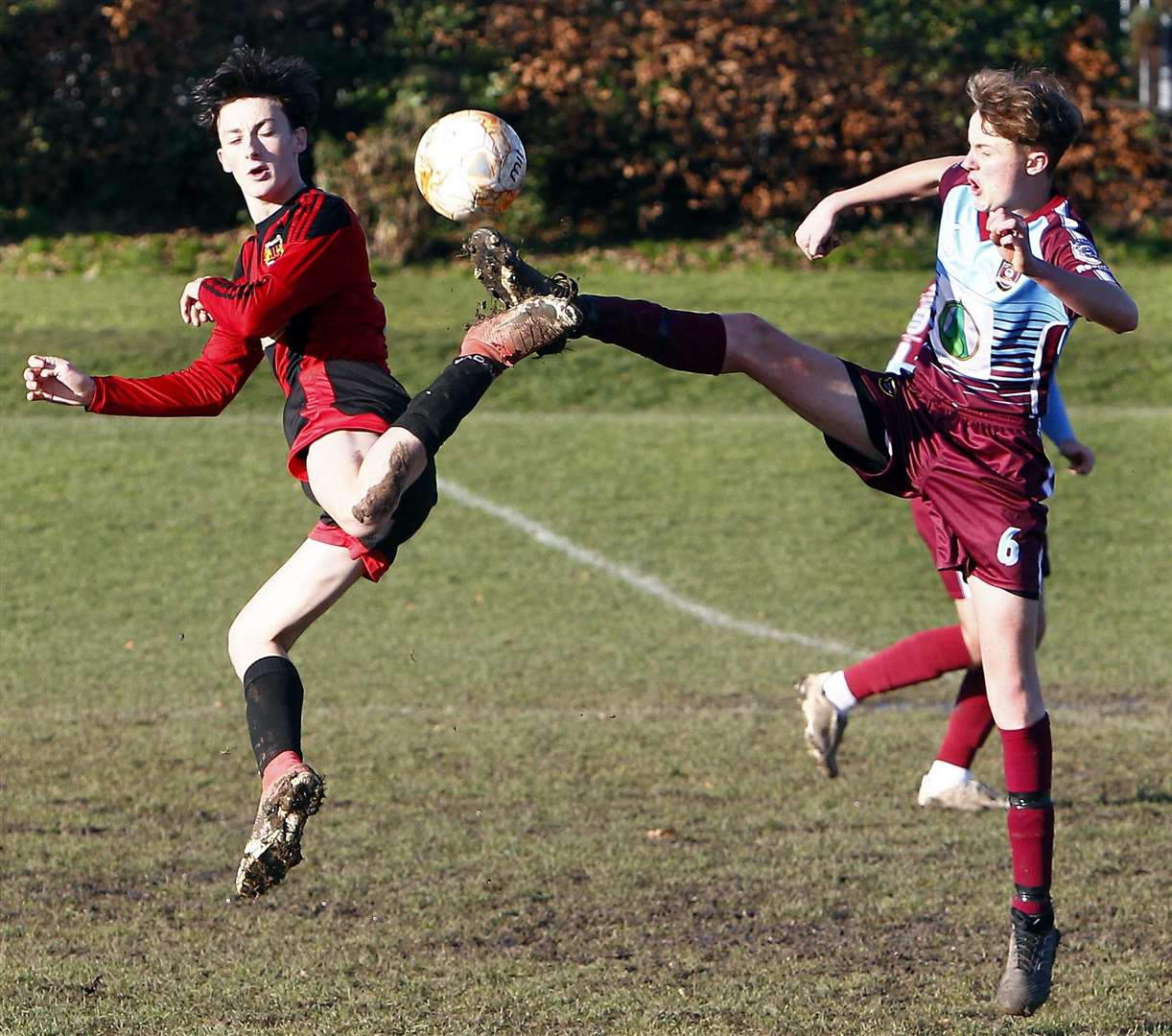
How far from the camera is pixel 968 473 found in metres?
4.59

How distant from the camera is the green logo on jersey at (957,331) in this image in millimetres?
4594

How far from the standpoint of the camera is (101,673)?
913cm

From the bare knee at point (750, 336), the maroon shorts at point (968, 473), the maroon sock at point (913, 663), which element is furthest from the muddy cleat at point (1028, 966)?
the maroon sock at point (913, 663)

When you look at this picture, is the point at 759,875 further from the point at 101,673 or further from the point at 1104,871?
the point at 101,673

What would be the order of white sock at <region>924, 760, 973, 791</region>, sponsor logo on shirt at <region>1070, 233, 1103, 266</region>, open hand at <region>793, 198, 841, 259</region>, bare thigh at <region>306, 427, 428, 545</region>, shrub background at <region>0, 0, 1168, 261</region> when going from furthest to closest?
shrub background at <region>0, 0, 1168, 261</region>, white sock at <region>924, 760, 973, 791</region>, open hand at <region>793, 198, 841, 259</region>, bare thigh at <region>306, 427, 428, 545</region>, sponsor logo on shirt at <region>1070, 233, 1103, 266</region>

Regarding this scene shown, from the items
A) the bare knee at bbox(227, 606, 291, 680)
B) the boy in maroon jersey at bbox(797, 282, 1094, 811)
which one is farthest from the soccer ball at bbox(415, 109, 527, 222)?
the boy in maroon jersey at bbox(797, 282, 1094, 811)

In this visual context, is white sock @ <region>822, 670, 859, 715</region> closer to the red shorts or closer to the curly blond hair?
the red shorts

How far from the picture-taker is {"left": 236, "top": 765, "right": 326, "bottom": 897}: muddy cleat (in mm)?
4270

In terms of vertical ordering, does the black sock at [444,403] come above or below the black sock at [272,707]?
above

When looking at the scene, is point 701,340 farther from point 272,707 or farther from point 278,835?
point 278,835

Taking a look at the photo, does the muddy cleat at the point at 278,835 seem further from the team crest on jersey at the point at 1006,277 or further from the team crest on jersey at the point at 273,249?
the team crest on jersey at the point at 1006,277

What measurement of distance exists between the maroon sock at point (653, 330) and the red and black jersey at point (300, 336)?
0.64 meters

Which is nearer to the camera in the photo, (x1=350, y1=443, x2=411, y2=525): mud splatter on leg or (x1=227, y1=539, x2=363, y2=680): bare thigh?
(x1=350, y1=443, x2=411, y2=525): mud splatter on leg

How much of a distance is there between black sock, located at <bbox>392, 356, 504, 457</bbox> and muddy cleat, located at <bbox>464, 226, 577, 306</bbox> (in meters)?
0.21
